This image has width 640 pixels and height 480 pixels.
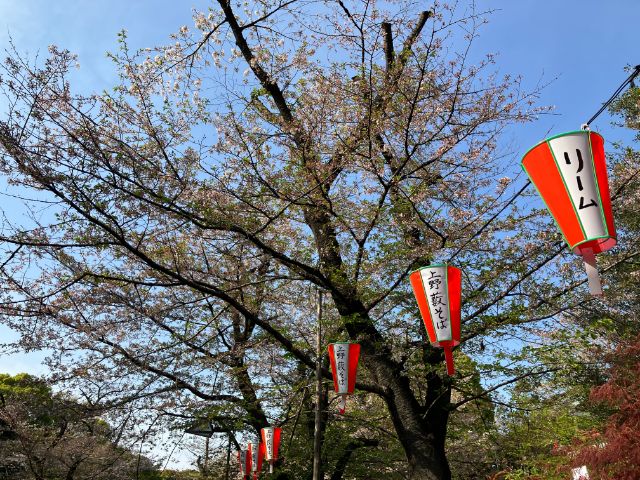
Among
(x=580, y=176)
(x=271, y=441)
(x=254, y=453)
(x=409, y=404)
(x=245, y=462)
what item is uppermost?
(x=580, y=176)

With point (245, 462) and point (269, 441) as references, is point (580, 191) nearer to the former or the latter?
point (269, 441)

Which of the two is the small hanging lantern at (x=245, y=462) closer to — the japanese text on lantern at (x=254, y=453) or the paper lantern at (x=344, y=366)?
the japanese text on lantern at (x=254, y=453)

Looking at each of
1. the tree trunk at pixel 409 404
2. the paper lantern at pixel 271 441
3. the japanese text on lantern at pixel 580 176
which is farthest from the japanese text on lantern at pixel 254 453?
the japanese text on lantern at pixel 580 176

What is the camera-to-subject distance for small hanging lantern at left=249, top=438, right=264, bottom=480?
11234mm

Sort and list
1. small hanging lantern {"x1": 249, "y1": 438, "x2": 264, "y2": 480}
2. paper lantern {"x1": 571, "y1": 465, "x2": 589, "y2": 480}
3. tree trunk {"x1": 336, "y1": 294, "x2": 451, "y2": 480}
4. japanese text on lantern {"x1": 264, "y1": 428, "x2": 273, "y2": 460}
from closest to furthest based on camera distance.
Answer: paper lantern {"x1": 571, "y1": 465, "x2": 589, "y2": 480}, tree trunk {"x1": 336, "y1": 294, "x2": 451, "y2": 480}, japanese text on lantern {"x1": 264, "y1": 428, "x2": 273, "y2": 460}, small hanging lantern {"x1": 249, "y1": 438, "x2": 264, "y2": 480}

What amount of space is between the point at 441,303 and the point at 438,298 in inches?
2.3

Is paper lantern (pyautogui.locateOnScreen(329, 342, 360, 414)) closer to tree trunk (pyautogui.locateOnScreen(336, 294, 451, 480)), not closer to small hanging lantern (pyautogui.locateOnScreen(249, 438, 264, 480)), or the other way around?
tree trunk (pyautogui.locateOnScreen(336, 294, 451, 480))

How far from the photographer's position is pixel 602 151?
10.2ft

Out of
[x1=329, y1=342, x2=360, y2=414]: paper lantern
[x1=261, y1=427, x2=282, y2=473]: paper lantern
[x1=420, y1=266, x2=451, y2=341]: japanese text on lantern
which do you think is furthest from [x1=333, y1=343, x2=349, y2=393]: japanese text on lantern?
[x1=261, y1=427, x2=282, y2=473]: paper lantern

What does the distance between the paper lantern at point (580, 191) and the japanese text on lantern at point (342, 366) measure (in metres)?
4.89

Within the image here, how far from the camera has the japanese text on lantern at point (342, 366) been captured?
297 inches

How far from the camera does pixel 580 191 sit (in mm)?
3070

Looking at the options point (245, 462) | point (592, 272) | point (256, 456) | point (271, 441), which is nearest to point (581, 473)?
point (592, 272)

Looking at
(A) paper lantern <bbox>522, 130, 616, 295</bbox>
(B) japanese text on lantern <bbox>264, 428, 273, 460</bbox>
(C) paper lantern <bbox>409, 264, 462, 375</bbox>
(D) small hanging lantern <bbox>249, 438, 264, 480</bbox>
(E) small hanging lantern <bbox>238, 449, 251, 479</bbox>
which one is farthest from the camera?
(E) small hanging lantern <bbox>238, 449, 251, 479</bbox>
